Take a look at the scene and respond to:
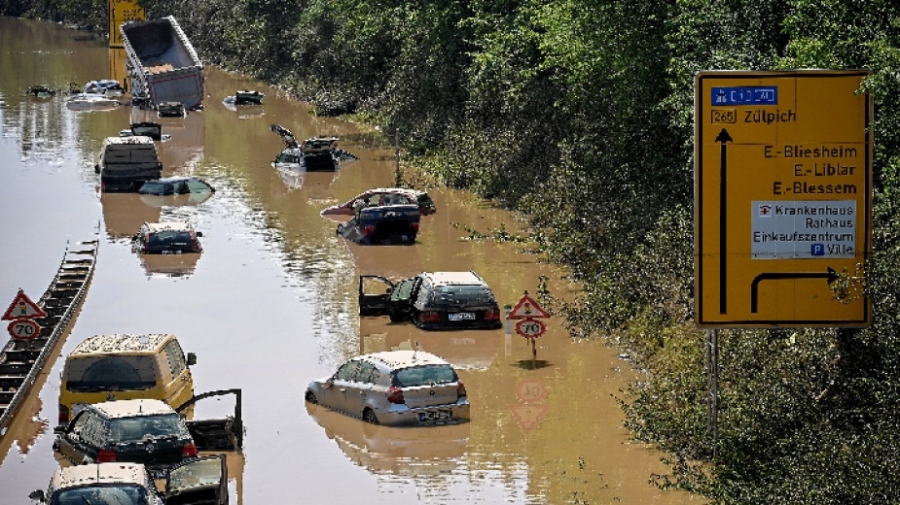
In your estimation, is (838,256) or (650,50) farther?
(650,50)

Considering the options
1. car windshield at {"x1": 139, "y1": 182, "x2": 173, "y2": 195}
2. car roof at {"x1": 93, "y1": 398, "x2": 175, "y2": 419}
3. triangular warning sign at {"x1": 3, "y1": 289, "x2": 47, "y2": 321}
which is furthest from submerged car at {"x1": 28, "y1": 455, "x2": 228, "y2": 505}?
car windshield at {"x1": 139, "y1": 182, "x2": 173, "y2": 195}

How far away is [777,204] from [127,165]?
135 ft

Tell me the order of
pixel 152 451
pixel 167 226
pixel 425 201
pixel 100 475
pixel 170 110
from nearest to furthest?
1. pixel 100 475
2. pixel 152 451
3. pixel 167 226
4. pixel 425 201
5. pixel 170 110

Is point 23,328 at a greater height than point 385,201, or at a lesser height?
lesser

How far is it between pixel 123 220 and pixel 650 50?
2166cm

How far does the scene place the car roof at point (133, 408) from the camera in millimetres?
24812

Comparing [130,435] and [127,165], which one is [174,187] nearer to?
[127,165]

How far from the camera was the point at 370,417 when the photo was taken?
2892cm

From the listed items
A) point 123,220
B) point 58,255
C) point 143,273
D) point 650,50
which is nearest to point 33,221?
point 123,220

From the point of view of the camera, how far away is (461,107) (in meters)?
66.2

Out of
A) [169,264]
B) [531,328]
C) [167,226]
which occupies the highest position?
[167,226]

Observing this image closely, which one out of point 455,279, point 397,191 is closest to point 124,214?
point 397,191

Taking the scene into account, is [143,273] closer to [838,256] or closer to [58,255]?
[58,255]

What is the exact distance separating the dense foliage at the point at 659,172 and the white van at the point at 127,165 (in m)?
10.2
